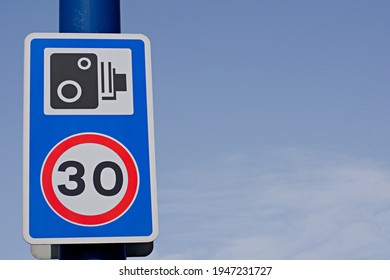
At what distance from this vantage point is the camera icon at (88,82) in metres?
2.62

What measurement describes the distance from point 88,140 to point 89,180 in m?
0.15

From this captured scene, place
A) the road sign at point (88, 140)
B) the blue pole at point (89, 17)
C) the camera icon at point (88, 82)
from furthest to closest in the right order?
the blue pole at point (89, 17), the camera icon at point (88, 82), the road sign at point (88, 140)

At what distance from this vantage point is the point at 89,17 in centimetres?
285

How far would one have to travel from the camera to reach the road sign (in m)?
2.48

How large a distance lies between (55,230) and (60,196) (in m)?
0.12

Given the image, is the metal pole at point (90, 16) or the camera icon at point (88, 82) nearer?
the camera icon at point (88, 82)

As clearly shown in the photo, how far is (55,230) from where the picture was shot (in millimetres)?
2467

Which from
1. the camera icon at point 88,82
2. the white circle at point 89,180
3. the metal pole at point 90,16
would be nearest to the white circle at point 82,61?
the camera icon at point 88,82

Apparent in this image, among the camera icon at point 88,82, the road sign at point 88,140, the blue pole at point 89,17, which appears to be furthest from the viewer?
the blue pole at point 89,17

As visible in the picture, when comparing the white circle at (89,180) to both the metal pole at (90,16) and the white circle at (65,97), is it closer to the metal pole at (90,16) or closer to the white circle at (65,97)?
the white circle at (65,97)

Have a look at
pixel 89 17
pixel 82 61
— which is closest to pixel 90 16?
pixel 89 17

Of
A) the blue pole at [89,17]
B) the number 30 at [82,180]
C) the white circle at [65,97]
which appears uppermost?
the blue pole at [89,17]
